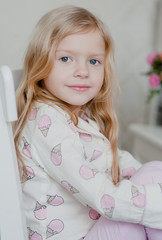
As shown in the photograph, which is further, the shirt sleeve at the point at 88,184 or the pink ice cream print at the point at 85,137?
the pink ice cream print at the point at 85,137

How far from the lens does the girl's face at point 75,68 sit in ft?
2.48

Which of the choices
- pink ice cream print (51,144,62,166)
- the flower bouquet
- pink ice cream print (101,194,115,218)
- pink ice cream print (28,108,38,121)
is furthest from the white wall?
pink ice cream print (101,194,115,218)

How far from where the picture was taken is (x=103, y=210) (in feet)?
2.09

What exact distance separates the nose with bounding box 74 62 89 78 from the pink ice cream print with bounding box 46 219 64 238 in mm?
350

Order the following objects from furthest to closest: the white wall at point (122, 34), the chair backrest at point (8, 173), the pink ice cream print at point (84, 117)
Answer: the white wall at point (122, 34), the pink ice cream print at point (84, 117), the chair backrest at point (8, 173)

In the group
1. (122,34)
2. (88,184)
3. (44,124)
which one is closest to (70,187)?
(88,184)

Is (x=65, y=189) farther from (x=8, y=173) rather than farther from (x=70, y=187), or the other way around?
(x=8, y=173)

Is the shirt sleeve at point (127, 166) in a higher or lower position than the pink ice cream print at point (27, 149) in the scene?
lower

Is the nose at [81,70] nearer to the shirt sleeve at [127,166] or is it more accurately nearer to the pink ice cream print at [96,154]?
the pink ice cream print at [96,154]

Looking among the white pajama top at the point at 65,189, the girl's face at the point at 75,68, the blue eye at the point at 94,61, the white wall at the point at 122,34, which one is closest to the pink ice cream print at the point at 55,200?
the white pajama top at the point at 65,189

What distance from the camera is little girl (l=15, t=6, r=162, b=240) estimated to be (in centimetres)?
65

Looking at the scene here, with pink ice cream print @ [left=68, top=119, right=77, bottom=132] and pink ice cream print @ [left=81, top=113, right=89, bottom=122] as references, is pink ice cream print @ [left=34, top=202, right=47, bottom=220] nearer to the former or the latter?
pink ice cream print @ [left=68, top=119, right=77, bottom=132]

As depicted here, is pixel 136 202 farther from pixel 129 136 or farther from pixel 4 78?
pixel 129 136

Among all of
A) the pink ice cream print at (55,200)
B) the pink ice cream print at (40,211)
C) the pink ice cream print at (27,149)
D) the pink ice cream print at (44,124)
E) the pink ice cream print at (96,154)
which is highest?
the pink ice cream print at (44,124)
